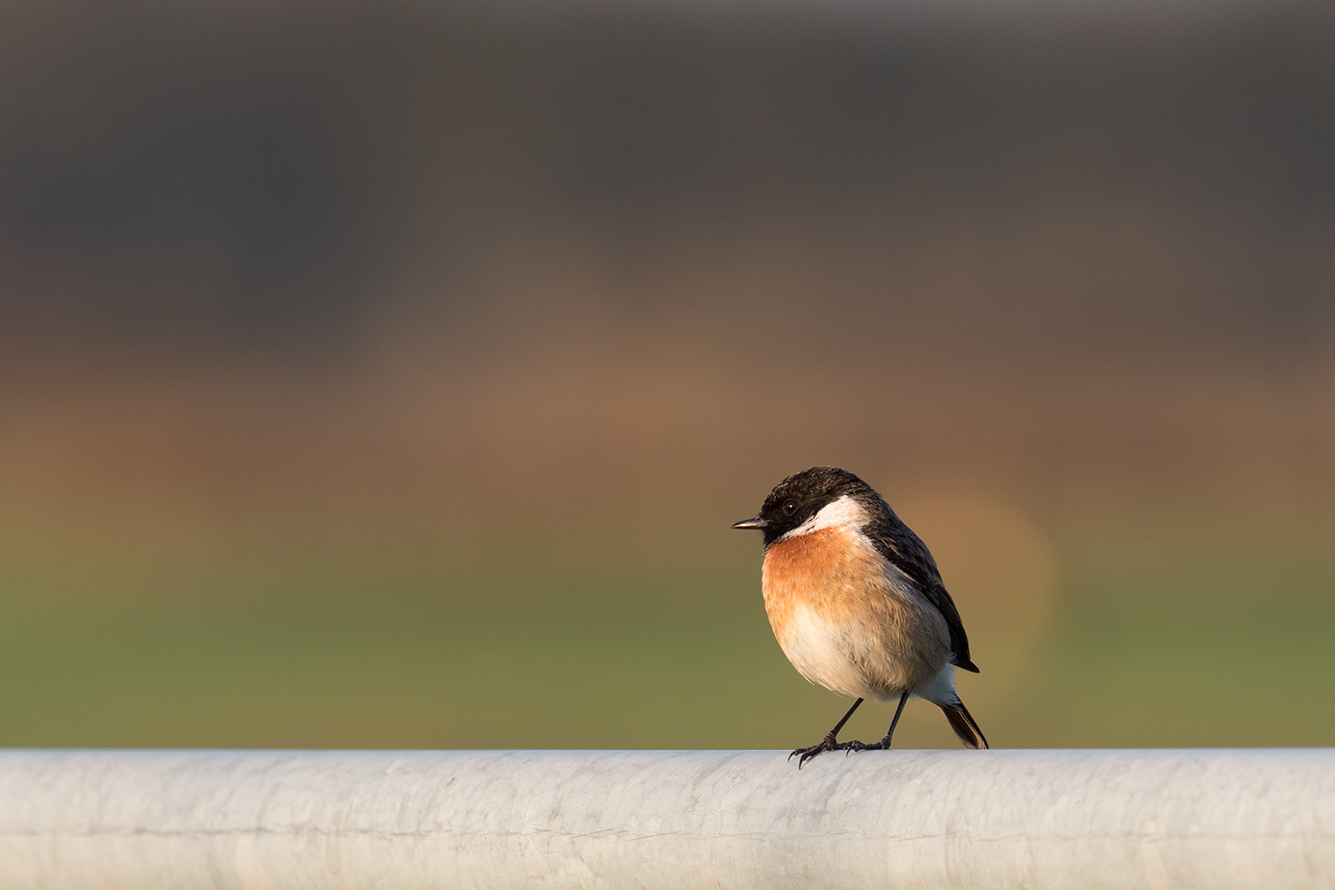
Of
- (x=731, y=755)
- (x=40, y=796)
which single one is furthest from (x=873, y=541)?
(x=40, y=796)

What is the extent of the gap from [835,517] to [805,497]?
0.13 meters

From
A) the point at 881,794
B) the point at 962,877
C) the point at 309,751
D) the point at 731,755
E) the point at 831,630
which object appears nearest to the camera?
the point at 962,877

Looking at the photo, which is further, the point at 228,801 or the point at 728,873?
the point at 228,801

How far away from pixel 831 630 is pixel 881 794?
7.59 feet

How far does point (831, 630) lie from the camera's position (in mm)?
4090

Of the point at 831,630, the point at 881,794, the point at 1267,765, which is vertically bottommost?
the point at 831,630

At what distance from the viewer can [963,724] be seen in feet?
14.0

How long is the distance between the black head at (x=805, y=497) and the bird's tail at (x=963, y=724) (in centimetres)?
65

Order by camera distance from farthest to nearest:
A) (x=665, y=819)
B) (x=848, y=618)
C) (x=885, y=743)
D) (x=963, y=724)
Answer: (x=963, y=724)
(x=848, y=618)
(x=885, y=743)
(x=665, y=819)

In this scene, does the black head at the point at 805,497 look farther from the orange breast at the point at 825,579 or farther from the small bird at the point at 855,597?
the orange breast at the point at 825,579

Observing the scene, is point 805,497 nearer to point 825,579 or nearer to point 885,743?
point 825,579

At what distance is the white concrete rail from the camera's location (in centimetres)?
142

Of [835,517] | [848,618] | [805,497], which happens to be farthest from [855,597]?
[805,497]

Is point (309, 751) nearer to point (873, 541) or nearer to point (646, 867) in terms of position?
point (646, 867)
